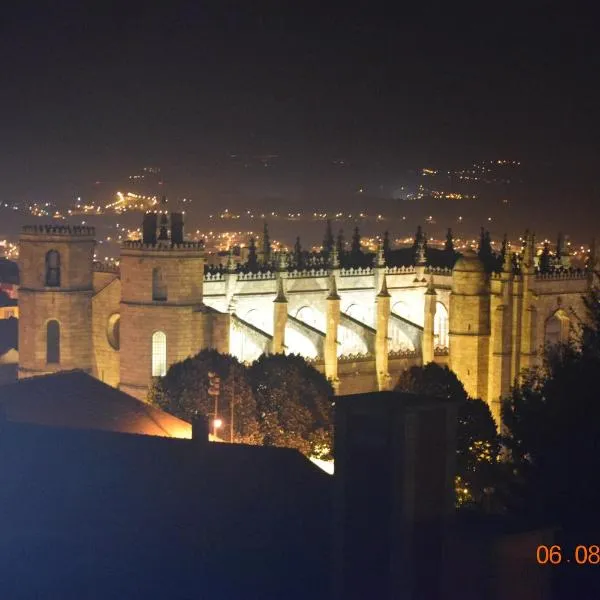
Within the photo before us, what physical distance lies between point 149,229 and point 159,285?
2.83 meters

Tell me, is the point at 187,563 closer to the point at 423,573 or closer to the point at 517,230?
the point at 423,573

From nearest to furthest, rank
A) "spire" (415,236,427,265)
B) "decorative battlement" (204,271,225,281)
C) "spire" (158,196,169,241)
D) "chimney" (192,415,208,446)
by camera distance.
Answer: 1. "chimney" (192,415,208,446)
2. "spire" (158,196,169,241)
3. "decorative battlement" (204,271,225,281)
4. "spire" (415,236,427,265)

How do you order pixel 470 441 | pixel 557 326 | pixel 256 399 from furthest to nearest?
1. pixel 557 326
2. pixel 256 399
3. pixel 470 441

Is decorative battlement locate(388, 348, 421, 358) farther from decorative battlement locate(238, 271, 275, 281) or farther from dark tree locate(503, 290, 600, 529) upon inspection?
dark tree locate(503, 290, 600, 529)

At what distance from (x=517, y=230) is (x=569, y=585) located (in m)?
121

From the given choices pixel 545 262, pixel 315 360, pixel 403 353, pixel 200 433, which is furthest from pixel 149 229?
pixel 200 433

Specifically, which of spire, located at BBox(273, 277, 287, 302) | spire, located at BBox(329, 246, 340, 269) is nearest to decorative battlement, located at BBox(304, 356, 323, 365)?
spire, located at BBox(273, 277, 287, 302)

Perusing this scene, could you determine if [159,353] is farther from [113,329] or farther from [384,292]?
[384,292]

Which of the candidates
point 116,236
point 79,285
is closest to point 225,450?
point 79,285

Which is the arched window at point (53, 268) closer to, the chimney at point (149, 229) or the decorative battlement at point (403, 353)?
the chimney at point (149, 229)

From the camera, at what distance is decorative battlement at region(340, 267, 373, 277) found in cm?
9225

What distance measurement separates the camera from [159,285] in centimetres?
8006
